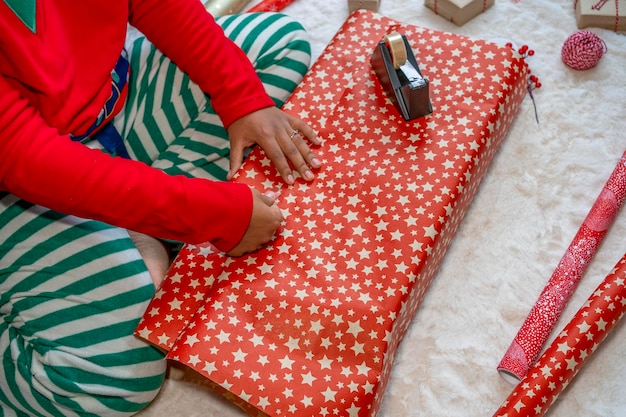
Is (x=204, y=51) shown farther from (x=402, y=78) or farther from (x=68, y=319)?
(x=68, y=319)

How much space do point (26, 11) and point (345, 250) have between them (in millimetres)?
432

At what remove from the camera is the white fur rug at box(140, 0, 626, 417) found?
2.55 ft

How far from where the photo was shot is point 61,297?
30.1 inches

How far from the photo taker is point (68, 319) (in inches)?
30.0

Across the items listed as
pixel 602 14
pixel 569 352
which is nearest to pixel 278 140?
pixel 569 352

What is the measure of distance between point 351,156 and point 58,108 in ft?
1.15

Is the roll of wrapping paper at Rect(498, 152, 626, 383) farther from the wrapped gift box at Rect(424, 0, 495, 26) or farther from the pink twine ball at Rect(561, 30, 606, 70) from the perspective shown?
the wrapped gift box at Rect(424, 0, 495, 26)

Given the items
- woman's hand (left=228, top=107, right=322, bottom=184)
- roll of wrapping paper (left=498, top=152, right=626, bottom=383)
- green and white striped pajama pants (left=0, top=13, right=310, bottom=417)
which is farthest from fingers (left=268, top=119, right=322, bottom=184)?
roll of wrapping paper (left=498, top=152, right=626, bottom=383)

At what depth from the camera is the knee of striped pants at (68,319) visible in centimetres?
75

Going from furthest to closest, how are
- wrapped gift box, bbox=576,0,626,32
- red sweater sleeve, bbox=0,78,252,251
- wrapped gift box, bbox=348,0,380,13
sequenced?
wrapped gift box, bbox=348,0,380,13 < wrapped gift box, bbox=576,0,626,32 < red sweater sleeve, bbox=0,78,252,251

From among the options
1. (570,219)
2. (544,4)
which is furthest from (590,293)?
(544,4)

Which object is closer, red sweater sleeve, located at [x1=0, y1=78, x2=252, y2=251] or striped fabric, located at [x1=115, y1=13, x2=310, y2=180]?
red sweater sleeve, located at [x1=0, y1=78, x2=252, y2=251]

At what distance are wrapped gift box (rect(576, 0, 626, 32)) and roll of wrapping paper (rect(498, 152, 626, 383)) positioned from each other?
0.89 feet

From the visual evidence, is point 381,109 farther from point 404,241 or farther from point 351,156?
point 404,241
